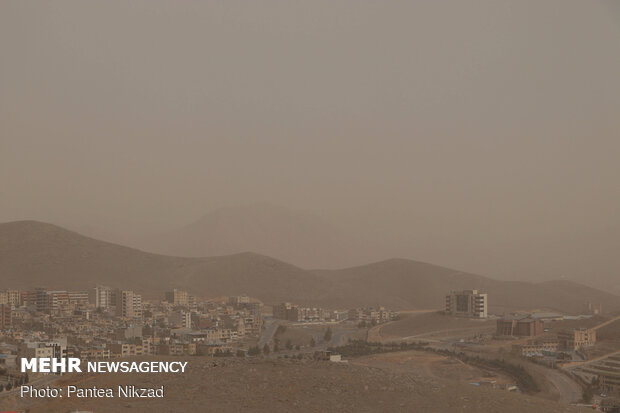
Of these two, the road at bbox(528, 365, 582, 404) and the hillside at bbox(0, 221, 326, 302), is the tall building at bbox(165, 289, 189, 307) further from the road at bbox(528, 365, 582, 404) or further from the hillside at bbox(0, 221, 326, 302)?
the road at bbox(528, 365, 582, 404)

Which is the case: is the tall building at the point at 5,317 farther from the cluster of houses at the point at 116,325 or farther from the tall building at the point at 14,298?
the tall building at the point at 14,298

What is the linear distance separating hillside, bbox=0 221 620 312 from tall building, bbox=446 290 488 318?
8547 mm

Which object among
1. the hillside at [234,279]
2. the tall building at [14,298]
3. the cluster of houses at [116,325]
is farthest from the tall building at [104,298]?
the hillside at [234,279]

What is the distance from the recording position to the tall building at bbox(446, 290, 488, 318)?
96.3 feet

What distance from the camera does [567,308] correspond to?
135ft

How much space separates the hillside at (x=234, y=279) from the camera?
41812 millimetres

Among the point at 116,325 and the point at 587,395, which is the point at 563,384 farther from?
the point at 116,325

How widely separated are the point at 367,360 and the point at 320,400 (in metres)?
8.28

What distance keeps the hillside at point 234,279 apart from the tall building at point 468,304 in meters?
8.55

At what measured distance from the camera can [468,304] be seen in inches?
1176

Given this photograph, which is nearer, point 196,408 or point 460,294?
point 196,408

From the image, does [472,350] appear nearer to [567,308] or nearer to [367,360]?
[367,360]

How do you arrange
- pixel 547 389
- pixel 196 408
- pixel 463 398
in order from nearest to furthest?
pixel 196 408 < pixel 463 398 < pixel 547 389

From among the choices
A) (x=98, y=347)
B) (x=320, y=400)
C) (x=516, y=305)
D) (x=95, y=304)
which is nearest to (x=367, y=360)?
(x=98, y=347)
